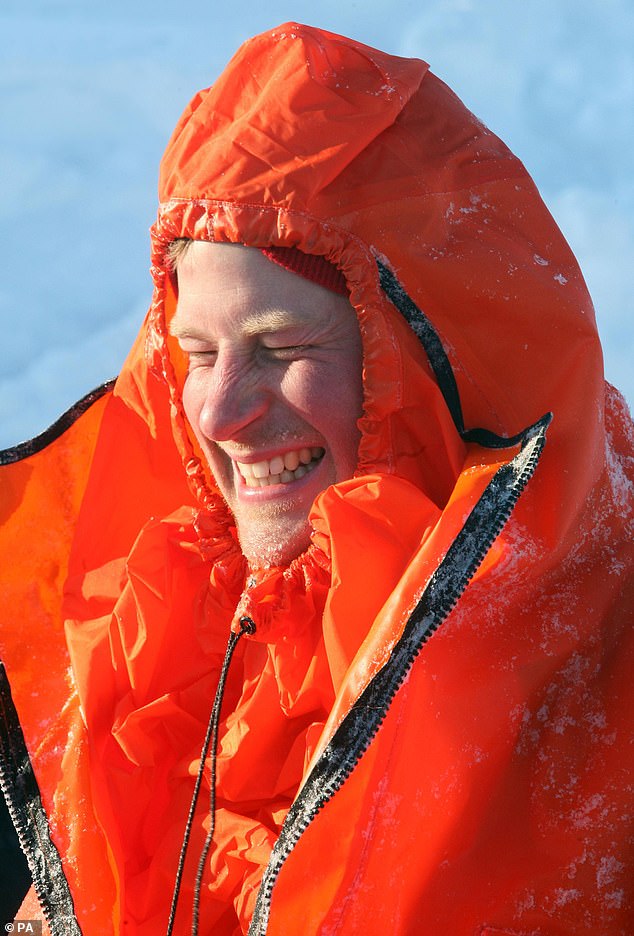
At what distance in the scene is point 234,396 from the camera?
2.44m

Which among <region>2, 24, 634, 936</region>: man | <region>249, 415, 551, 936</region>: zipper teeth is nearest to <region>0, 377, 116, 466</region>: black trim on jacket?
<region>2, 24, 634, 936</region>: man

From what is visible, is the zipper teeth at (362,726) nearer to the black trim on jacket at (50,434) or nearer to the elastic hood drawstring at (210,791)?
the elastic hood drawstring at (210,791)

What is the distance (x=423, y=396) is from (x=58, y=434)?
115 centimetres

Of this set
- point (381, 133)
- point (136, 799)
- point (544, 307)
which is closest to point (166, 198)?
point (381, 133)

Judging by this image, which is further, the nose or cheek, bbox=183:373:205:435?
cheek, bbox=183:373:205:435

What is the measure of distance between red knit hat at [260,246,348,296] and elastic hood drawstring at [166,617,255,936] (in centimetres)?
74

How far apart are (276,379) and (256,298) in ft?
0.58

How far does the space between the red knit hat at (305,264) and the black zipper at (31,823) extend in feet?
3.94

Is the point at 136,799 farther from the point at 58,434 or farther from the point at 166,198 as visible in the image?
the point at 166,198

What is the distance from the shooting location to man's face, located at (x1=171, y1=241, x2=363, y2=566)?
2.43 meters

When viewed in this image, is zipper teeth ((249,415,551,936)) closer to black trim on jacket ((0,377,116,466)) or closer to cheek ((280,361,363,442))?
cheek ((280,361,363,442))

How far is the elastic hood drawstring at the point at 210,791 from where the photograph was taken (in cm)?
224

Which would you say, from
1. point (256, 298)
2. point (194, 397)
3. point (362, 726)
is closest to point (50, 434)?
point (194, 397)

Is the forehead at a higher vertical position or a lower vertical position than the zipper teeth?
higher
